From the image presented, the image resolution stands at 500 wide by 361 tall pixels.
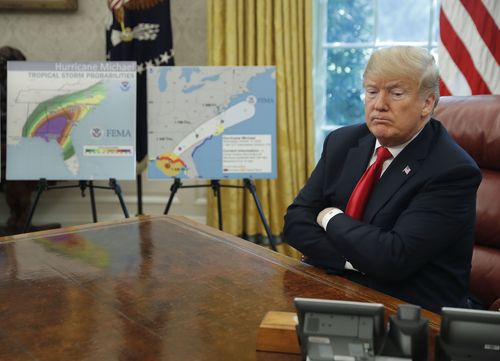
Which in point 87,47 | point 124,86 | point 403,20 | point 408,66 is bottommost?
point 408,66

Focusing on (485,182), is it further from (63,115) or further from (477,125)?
(63,115)

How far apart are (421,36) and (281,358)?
3.35 metres

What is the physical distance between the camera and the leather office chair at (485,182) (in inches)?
73.2

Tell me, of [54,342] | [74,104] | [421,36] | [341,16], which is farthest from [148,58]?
[54,342]

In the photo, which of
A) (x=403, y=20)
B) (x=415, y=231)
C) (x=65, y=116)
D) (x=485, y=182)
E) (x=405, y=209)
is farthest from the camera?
(x=403, y=20)

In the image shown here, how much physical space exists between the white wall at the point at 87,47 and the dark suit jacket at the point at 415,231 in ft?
8.33

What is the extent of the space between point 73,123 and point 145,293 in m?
2.28

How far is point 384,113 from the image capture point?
1.62 metres

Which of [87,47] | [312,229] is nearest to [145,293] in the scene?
[312,229]

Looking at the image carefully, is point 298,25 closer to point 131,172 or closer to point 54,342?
point 131,172

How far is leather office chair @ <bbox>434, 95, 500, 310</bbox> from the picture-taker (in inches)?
73.2

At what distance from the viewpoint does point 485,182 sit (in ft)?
6.31

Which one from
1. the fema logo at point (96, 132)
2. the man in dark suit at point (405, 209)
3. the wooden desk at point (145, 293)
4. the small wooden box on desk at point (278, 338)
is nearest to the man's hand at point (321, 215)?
the man in dark suit at point (405, 209)

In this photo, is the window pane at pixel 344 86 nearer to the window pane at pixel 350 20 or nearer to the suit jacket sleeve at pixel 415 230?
the window pane at pixel 350 20
